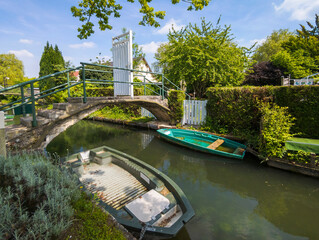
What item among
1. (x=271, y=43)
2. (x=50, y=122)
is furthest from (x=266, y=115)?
(x=271, y=43)

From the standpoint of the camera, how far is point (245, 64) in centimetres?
1259

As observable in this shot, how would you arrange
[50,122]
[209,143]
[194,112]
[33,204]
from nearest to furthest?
[33,204], [50,122], [209,143], [194,112]

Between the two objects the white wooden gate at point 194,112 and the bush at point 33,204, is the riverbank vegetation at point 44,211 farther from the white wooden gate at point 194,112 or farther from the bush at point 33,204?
the white wooden gate at point 194,112

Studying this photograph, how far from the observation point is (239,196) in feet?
12.6

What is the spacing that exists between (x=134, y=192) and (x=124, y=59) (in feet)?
17.1

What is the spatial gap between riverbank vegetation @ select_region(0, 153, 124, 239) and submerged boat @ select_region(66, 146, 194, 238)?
2.02 feet

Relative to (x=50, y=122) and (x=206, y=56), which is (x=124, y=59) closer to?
(x=50, y=122)

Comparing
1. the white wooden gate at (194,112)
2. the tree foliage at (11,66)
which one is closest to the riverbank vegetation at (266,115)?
the white wooden gate at (194,112)

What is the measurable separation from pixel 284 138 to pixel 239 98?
2515mm

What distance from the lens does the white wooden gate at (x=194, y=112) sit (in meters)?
8.64

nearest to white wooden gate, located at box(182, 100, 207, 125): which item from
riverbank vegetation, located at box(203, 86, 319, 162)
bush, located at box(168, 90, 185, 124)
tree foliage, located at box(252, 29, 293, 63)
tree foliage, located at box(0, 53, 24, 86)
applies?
bush, located at box(168, 90, 185, 124)

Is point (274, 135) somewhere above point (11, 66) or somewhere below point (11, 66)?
below

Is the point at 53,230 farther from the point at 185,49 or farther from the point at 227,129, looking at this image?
the point at 185,49

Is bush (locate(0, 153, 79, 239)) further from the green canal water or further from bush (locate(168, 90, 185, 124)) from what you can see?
bush (locate(168, 90, 185, 124))
